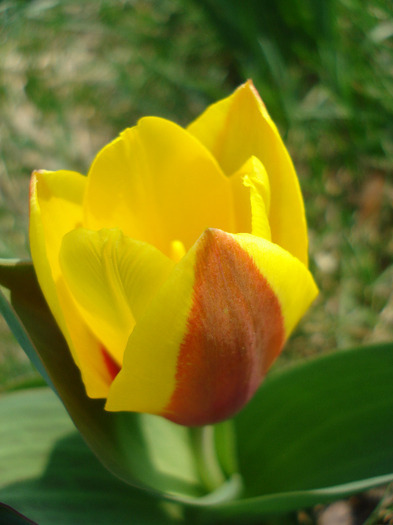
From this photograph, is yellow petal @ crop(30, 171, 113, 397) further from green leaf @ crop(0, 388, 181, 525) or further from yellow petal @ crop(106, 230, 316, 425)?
green leaf @ crop(0, 388, 181, 525)

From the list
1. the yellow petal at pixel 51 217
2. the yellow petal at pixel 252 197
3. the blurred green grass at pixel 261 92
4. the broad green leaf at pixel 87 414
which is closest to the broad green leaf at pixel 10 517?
the broad green leaf at pixel 87 414

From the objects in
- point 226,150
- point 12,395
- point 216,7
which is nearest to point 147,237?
point 226,150

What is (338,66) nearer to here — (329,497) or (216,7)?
(216,7)

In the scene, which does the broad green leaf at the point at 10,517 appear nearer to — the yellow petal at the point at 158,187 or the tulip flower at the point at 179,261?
the tulip flower at the point at 179,261

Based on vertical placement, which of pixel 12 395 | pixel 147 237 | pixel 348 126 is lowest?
pixel 12 395

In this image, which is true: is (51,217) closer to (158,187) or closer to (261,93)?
(158,187)

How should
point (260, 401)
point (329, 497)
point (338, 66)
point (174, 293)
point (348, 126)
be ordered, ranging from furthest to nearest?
point (348, 126) < point (338, 66) < point (260, 401) < point (329, 497) < point (174, 293)

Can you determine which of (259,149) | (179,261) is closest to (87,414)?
(179,261)
